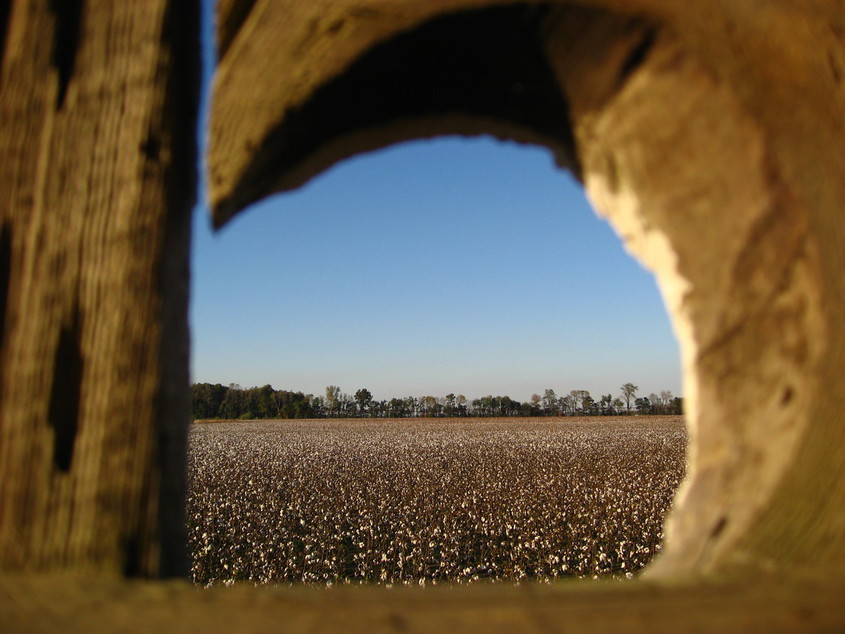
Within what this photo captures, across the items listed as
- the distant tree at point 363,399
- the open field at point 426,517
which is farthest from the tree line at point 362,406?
the open field at point 426,517

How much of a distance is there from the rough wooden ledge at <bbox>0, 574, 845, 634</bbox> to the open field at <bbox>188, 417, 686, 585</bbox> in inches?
296

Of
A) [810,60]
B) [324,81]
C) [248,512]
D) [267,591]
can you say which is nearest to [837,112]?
[810,60]

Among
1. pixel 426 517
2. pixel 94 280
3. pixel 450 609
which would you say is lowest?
pixel 426 517

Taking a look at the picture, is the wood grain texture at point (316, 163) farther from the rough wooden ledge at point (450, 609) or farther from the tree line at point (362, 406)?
the tree line at point (362, 406)

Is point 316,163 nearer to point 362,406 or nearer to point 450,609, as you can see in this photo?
point 450,609

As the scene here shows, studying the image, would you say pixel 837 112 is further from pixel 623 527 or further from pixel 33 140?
pixel 623 527

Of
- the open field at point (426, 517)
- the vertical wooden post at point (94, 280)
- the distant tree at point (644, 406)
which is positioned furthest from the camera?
the distant tree at point (644, 406)

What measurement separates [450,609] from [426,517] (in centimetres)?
1080

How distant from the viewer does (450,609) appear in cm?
48

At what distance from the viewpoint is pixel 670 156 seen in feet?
2.05

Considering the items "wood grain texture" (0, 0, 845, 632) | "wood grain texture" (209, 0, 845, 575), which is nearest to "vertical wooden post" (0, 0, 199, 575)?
"wood grain texture" (0, 0, 845, 632)

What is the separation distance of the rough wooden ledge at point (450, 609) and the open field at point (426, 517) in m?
7.51

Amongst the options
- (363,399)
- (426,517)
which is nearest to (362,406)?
(363,399)

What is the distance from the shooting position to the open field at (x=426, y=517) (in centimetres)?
791
